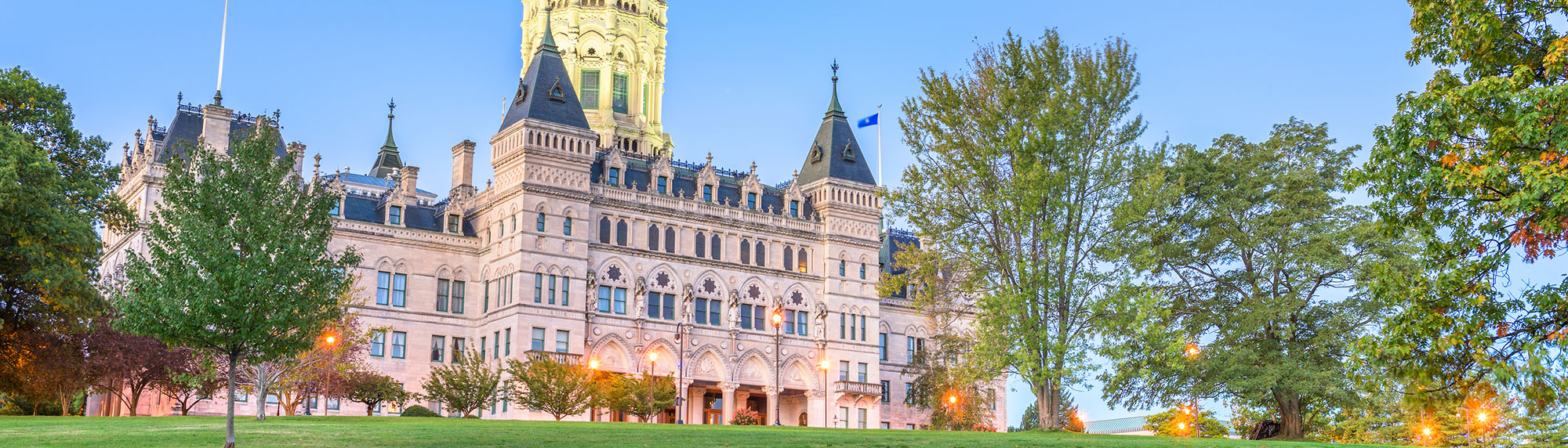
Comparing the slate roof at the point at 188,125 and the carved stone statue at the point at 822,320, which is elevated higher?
the slate roof at the point at 188,125

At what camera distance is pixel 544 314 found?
63750 millimetres

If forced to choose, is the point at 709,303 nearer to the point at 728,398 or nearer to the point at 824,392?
the point at 728,398

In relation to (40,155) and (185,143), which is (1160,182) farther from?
(40,155)

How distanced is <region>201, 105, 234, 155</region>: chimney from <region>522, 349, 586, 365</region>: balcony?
16.0m

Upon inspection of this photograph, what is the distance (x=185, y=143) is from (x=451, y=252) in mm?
41325

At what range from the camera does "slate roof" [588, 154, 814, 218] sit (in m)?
70.2

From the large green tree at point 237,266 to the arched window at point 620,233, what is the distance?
4182 centimetres

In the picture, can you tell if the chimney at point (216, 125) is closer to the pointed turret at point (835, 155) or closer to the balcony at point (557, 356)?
the balcony at point (557, 356)

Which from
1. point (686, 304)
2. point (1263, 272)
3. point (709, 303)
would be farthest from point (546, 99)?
point (1263, 272)

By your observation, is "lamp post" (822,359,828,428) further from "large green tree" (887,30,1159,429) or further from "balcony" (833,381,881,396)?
"large green tree" (887,30,1159,429)

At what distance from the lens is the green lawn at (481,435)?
2792 centimetres

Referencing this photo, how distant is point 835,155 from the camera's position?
251 feet

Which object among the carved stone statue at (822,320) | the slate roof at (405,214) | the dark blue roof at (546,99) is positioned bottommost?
the carved stone statue at (822,320)

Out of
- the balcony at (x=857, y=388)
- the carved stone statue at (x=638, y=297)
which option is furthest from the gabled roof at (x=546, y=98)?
the balcony at (x=857, y=388)
